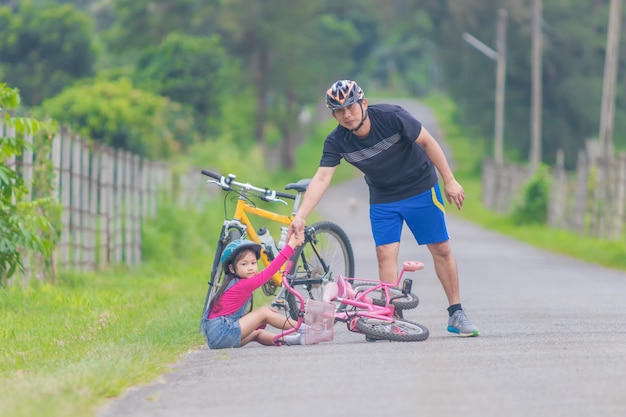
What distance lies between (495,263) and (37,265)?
913cm

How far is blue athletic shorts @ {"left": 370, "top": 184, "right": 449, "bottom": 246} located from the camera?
35.9 feet

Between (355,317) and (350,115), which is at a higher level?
Answer: (350,115)

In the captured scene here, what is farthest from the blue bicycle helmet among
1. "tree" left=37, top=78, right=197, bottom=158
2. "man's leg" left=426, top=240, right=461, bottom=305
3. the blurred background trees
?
the blurred background trees

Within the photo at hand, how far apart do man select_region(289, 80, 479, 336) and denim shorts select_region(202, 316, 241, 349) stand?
80 cm

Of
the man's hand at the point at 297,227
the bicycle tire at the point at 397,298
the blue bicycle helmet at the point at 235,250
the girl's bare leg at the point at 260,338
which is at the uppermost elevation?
the man's hand at the point at 297,227

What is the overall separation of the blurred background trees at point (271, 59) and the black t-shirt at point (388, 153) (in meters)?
35.5

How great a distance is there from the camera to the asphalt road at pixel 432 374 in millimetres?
7262

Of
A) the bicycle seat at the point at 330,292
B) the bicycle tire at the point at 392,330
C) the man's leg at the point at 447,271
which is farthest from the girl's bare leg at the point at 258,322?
the man's leg at the point at 447,271

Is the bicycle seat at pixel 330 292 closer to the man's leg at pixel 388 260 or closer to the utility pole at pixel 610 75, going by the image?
the man's leg at pixel 388 260

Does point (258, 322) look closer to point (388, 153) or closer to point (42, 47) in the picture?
point (388, 153)

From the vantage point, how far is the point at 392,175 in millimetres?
10836

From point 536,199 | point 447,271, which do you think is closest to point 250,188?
point 447,271

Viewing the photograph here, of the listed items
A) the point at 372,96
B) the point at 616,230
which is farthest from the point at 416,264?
the point at 372,96

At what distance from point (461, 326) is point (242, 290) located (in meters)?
1.73
